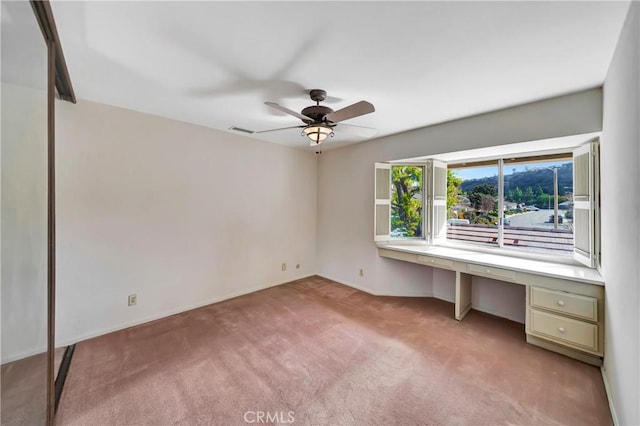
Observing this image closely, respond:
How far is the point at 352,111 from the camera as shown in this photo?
6.62 feet

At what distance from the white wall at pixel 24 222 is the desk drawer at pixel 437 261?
11.7ft

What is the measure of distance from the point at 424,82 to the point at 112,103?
10.4 feet

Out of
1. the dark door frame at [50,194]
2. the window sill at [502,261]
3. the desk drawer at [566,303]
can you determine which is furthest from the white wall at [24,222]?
the desk drawer at [566,303]

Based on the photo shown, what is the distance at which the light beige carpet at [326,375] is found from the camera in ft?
5.55

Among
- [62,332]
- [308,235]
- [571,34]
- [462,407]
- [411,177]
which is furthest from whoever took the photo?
[308,235]

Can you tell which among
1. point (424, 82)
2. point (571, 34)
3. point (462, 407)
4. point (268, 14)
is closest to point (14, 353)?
point (268, 14)

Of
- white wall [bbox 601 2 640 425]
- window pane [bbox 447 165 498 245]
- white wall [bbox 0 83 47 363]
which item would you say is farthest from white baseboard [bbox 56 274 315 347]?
white wall [bbox 601 2 640 425]

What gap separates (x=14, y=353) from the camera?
3.70 feet

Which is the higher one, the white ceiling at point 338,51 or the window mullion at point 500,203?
the white ceiling at point 338,51

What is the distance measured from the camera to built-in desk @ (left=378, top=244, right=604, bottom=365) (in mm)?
2160

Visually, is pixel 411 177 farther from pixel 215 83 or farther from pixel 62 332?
pixel 62 332

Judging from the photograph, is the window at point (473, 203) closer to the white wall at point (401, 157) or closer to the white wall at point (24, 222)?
the white wall at point (401, 157)

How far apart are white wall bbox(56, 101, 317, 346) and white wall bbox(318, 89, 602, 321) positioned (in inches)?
35.5

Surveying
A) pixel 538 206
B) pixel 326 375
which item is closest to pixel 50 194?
pixel 326 375
